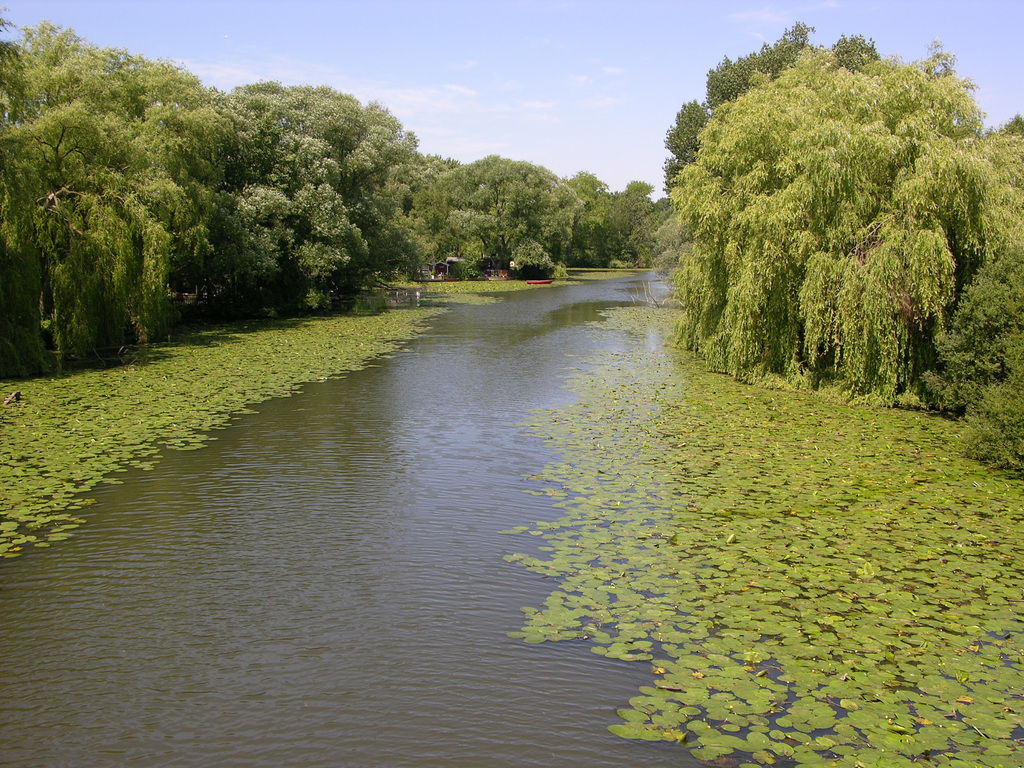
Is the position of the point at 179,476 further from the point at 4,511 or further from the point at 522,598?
the point at 522,598

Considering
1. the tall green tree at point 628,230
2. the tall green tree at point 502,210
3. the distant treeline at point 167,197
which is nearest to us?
the distant treeline at point 167,197

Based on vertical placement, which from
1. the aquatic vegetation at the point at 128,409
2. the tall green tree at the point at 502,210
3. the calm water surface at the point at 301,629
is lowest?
the calm water surface at the point at 301,629

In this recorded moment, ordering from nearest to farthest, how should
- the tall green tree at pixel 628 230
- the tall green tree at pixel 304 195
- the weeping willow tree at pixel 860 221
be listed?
1. the weeping willow tree at pixel 860 221
2. the tall green tree at pixel 304 195
3. the tall green tree at pixel 628 230

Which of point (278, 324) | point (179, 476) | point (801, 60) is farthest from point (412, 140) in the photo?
point (179, 476)

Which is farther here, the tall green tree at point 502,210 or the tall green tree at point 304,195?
the tall green tree at point 502,210

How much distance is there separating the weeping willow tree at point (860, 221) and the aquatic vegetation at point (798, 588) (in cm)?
268

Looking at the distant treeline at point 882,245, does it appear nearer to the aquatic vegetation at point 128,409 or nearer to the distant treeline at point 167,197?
the aquatic vegetation at point 128,409

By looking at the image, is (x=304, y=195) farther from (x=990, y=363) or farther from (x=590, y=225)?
(x=590, y=225)

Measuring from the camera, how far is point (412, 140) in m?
42.3

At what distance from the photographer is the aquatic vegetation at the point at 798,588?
5578mm

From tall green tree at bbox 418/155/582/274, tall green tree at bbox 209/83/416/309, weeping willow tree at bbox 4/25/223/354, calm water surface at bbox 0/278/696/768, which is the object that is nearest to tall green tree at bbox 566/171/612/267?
tall green tree at bbox 418/155/582/274

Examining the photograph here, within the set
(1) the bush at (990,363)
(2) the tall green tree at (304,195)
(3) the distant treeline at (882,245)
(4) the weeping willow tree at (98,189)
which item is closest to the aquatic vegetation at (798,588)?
(1) the bush at (990,363)

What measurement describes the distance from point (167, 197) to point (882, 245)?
70.9 feet

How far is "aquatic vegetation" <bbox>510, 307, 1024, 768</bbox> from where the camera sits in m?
5.58
